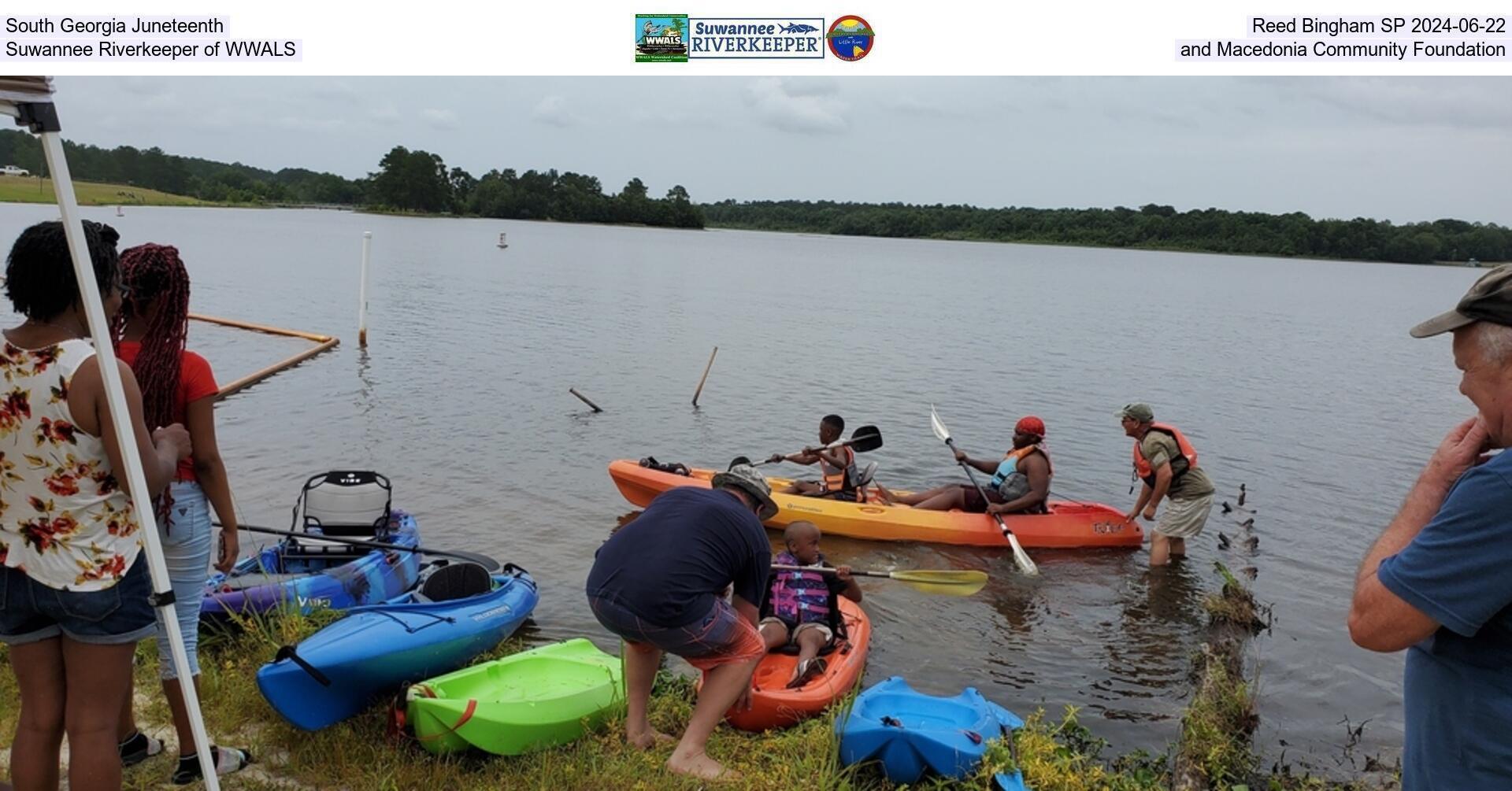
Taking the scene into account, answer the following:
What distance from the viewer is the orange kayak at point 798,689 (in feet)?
17.8

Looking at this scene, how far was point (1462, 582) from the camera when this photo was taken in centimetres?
197

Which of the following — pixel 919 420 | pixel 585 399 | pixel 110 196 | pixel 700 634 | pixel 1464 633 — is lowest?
pixel 919 420

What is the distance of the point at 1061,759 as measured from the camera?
15.4 feet

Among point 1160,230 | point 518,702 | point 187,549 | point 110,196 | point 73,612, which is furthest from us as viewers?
point 1160,230

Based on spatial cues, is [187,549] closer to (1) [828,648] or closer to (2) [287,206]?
(1) [828,648]

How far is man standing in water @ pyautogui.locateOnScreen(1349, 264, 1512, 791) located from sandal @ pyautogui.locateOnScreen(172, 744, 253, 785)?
152 inches

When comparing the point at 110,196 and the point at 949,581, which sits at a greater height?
the point at 110,196

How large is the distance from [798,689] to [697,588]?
1961mm

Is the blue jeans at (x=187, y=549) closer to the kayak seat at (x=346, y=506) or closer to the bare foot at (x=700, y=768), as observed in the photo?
the bare foot at (x=700, y=768)

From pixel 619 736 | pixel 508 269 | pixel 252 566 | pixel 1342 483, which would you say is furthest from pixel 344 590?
pixel 508 269

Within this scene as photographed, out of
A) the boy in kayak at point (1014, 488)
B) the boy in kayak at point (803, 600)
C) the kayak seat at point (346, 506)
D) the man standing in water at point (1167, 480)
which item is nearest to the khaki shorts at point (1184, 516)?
the man standing in water at point (1167, 480)

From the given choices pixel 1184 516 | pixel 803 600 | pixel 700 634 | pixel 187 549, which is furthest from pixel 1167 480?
pixel 187 549
